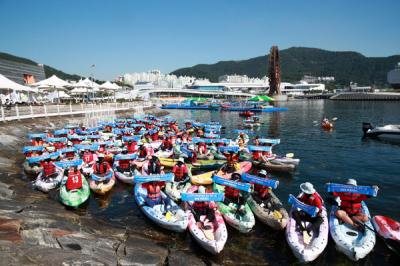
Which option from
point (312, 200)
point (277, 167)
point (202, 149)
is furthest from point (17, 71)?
point (312, 200)

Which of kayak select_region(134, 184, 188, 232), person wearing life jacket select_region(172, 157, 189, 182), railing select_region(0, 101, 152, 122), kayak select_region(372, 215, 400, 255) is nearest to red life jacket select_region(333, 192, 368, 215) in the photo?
kayak select_region(372, 215, 400, 255)

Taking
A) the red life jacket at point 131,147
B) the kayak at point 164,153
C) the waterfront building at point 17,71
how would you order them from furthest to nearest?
the waterfront building at point 17,71 < the kayak at point 164,153 < the red life jacket at point 131,147

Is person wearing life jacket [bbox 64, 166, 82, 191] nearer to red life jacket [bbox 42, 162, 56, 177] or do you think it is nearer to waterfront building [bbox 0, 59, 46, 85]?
red life jacket [bbox 42, 162, 56, 177]

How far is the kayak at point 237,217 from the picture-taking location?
1150 centimetres

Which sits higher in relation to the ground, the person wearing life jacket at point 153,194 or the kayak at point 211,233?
the person wearing life jacket at point 153,194

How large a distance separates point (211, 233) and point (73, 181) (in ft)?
26.9

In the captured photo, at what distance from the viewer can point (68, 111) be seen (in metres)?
40.5

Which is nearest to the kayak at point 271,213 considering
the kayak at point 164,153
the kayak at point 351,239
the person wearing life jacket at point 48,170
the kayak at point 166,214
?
the kayak at point 351,239

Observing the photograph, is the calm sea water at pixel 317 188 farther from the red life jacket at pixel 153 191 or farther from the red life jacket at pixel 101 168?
the red life jacket at pixel 101 168

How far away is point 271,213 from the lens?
39.6ft

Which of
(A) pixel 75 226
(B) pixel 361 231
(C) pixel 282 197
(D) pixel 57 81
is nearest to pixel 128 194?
(A) pixel 75 226

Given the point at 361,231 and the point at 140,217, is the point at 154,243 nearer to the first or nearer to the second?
the point at 140,217

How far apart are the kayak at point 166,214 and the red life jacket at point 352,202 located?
6.37 meters

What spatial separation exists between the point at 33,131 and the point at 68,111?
11019mm
